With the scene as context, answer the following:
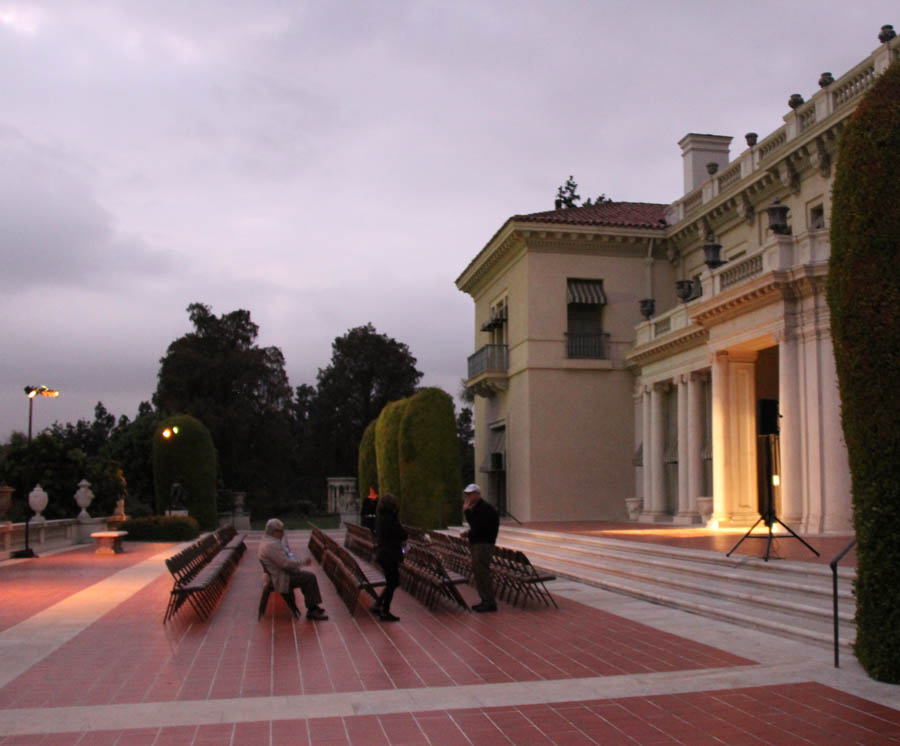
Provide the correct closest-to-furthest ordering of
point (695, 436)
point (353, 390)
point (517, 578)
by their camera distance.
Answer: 1. point (517, 578)
2. point (695, 436)
3. point (353, 390)

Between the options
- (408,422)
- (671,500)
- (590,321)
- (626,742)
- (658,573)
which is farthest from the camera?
(590,321)

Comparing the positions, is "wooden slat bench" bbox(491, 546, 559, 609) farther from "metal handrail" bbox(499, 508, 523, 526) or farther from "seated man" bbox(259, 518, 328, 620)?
"metal handrail" bbox(499, 508, 523, 526)

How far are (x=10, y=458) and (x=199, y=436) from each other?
774 cm

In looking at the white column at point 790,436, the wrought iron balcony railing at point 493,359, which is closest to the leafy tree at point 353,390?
the wrought iron balcony railing at point 493,359

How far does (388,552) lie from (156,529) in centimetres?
2196

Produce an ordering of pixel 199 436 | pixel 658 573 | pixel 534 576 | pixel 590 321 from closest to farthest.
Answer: pixel 534 576 < pixel 658 573 < pixel 590 321 < pixel 199 436

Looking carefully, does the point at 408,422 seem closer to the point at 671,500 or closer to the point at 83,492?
the point at 671,500

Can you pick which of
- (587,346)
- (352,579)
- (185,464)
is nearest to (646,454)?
(587,346)

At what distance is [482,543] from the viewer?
12773 mm

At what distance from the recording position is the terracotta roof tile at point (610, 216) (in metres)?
32.8

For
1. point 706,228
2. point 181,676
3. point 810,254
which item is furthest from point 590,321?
point 181,676

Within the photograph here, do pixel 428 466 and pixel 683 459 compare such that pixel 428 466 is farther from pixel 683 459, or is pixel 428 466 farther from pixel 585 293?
pixel 683 459

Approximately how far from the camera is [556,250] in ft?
109

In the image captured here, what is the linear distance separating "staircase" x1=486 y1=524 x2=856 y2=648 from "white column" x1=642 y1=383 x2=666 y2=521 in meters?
9.69
